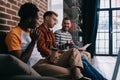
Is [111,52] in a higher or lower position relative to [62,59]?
lower

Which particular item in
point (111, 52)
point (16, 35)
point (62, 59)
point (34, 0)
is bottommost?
point (111, 52)

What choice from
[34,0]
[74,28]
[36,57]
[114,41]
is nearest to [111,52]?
[114,41]

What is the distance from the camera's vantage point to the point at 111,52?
10.8m

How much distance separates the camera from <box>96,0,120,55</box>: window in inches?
426

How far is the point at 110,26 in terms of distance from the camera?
10742mm

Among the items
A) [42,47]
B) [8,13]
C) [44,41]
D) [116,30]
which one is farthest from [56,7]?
[116,30]

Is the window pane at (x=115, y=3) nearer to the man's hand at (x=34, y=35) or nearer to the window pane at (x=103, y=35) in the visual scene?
the window pane at (x=103, y=35)

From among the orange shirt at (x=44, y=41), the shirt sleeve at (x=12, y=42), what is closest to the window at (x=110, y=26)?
the orange shirt at (x=44, y=41)

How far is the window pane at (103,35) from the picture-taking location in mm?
10945

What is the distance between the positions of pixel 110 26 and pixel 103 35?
641 millimetres

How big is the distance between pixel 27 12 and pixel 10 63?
1.14 metres

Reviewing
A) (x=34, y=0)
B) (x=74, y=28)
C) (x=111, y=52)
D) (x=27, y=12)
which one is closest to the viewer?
(x=27, y=12)

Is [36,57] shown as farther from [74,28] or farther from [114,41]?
[114,41]

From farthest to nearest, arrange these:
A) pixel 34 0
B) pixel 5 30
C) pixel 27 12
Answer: pixel 34 0
pixel 5 30
pixel 27 12
